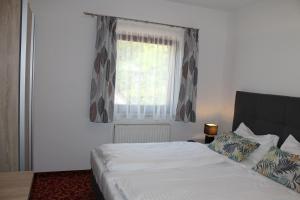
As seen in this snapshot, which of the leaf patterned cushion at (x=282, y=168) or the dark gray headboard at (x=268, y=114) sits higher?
the dark gray headboard at (x=268, y=114)

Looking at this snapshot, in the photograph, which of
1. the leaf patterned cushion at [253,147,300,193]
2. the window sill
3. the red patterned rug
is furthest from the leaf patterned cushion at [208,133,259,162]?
the red patterned rug

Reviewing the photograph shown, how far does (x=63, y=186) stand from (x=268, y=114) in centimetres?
277

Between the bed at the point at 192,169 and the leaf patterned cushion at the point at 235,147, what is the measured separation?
103 mm

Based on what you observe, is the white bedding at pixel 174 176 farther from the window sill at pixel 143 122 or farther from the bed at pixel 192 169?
the window sill at pixel 143 122

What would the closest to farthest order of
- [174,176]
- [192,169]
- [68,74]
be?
[174,176], [192,169], [68,74]

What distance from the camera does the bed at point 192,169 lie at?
6.79 ft

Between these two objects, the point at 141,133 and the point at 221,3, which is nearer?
the point at 221,3

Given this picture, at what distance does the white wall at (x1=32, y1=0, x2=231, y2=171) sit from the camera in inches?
140

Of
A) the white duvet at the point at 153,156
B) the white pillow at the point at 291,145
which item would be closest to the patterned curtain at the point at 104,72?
the white duvet at the point at 153,156

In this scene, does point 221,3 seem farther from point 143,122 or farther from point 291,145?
point 291,145

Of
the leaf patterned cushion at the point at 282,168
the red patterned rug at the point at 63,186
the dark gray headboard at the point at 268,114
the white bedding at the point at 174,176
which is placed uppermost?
the dark gray headboard at the point at 268,114

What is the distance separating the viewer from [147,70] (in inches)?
158

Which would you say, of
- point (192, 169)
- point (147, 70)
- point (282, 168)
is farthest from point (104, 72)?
point (282, 168)

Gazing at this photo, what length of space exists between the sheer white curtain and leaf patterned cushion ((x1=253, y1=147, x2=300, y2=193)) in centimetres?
185
